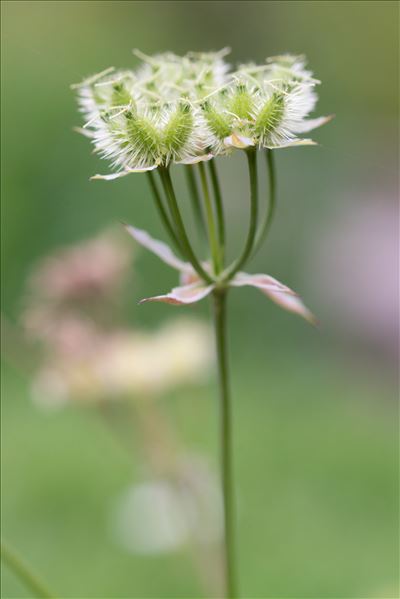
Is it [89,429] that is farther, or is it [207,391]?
[207,391]

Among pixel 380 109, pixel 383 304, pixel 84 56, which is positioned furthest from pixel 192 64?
pixel 380 109

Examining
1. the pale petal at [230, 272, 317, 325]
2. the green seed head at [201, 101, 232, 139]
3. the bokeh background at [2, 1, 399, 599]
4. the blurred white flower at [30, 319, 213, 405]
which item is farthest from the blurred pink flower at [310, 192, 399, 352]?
the green seed head at [201, 101, 232, 139]

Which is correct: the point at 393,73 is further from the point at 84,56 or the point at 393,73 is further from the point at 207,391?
the point at 207,391

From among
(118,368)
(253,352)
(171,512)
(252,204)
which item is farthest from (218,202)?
(253,352)

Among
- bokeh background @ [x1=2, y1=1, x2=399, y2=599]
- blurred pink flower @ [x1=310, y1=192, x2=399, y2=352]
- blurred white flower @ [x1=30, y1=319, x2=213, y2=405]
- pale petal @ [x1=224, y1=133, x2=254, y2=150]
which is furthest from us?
blurred pink flower @ [x1=310, y1=192, x2=399, y2=352]

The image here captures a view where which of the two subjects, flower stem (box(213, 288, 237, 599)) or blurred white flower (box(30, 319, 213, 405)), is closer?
flower stem (box(213, 288, 237, 599))

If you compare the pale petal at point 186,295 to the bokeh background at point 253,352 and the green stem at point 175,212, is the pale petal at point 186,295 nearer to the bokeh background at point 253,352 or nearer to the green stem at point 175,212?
the green stem at point 175,212

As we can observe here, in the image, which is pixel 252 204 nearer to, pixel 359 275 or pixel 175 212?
pixel 175 212

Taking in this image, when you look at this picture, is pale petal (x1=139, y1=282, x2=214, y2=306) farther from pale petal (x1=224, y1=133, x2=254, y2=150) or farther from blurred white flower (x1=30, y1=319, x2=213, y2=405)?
blurred white flower (x1=30, y1=319, x2=213, y2=405)
